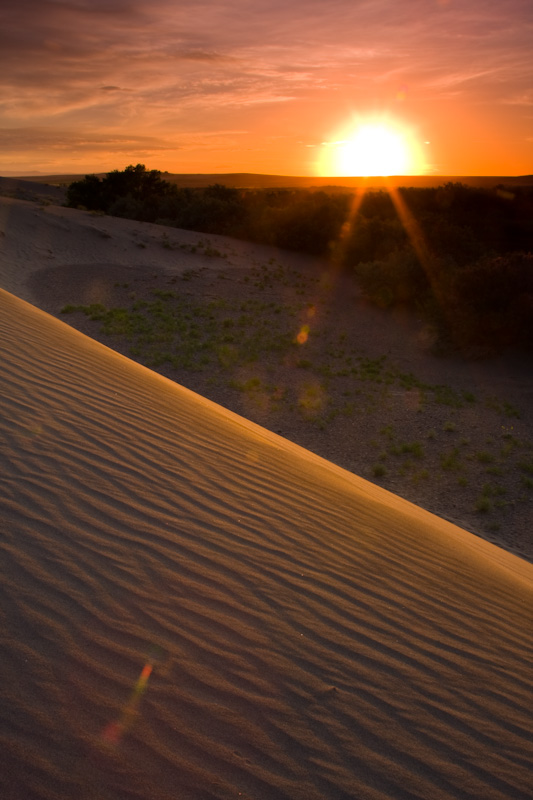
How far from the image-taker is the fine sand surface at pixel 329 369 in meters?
8.91

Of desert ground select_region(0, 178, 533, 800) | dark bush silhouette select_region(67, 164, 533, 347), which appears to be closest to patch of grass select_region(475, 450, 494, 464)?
desert ground select_region(0, 178, 533, 800)

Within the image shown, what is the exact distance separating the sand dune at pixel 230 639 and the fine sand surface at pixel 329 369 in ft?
12.3

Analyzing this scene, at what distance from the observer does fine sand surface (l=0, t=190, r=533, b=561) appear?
29.2 ft

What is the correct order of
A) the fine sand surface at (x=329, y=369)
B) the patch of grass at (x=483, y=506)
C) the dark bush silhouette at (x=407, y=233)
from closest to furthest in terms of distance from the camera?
the patch of grass at (x=483, y=506) → the fine sand surface at (x=329, y=369) → the dark bush silhouette at (x=407, y=233)

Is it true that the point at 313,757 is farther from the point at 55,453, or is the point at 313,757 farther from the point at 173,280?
the point at 173,280

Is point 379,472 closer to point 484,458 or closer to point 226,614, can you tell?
point 484,458

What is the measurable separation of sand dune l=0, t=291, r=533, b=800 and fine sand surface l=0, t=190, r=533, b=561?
3.74 metres

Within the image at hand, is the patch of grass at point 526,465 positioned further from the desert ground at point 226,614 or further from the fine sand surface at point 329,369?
the desert ground at point 226,614

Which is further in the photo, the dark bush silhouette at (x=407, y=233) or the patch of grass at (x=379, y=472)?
the dark bush silhouette at (x=407, y=233)

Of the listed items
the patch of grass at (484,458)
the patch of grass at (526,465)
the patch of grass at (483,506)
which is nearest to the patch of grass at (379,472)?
the patch of grass at (483,506)

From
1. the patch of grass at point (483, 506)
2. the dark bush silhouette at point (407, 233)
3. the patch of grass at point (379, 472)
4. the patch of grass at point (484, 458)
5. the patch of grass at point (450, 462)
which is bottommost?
the patch of grass at point (483, 506)

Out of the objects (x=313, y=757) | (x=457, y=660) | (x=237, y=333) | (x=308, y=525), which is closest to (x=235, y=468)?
(x=308, y=525)

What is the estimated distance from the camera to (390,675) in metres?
2.75

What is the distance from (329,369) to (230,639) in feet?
37.9
